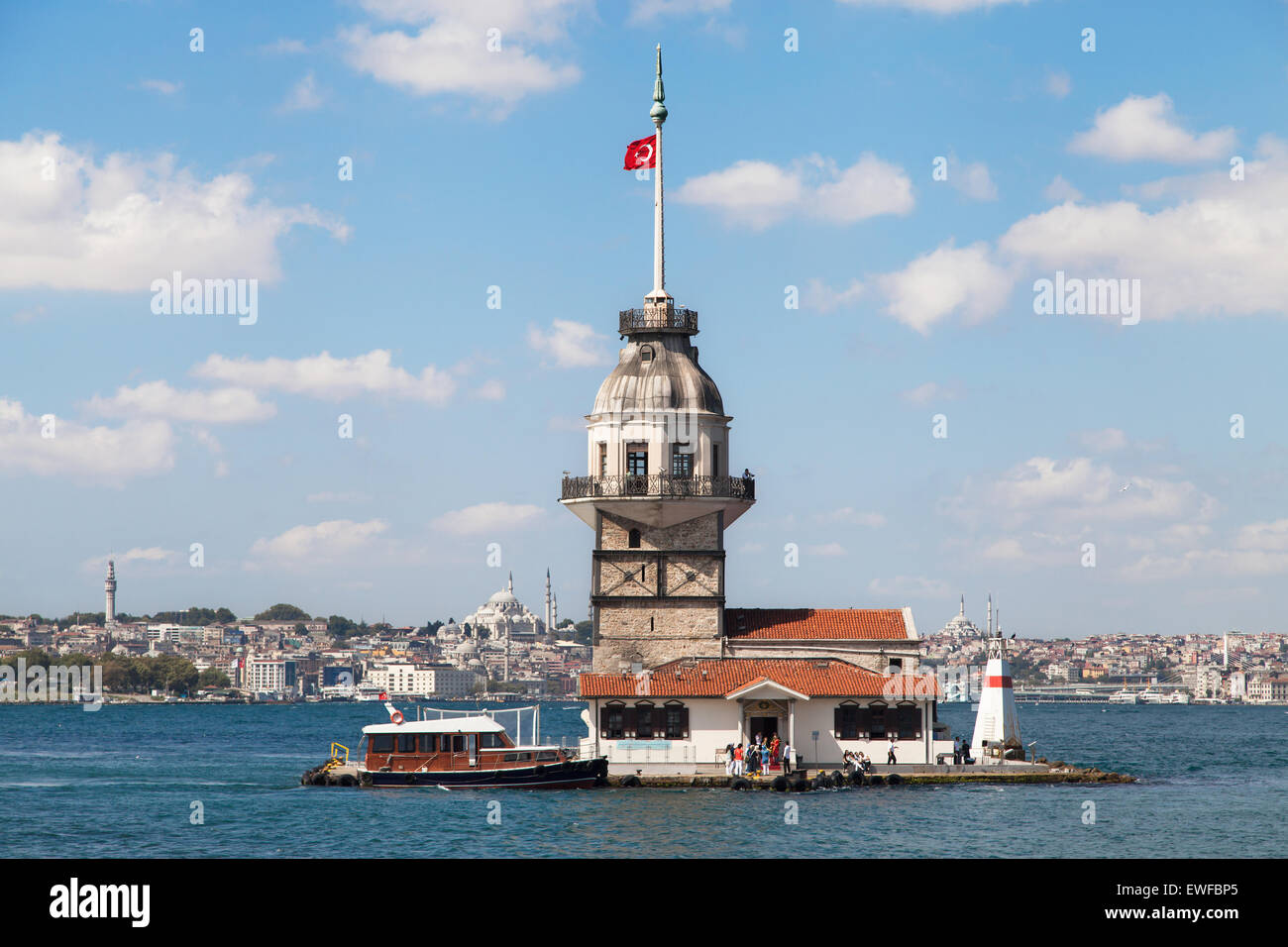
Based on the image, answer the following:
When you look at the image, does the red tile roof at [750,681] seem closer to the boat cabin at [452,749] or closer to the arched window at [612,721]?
the arched window at [612,721]

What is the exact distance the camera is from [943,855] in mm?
34250

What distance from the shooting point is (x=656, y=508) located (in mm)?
53594

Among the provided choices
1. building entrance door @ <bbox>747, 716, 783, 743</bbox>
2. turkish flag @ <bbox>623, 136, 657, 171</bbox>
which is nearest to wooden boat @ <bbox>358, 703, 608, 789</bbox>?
building entrance door @ <bbox>747, 716, 783, 743</bbox>

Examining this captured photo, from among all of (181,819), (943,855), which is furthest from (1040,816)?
(181,819)

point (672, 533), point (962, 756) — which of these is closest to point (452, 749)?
point (672, 533)

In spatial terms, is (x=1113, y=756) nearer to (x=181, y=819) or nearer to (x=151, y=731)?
(x=181, y=819)

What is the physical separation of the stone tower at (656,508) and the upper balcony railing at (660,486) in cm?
3

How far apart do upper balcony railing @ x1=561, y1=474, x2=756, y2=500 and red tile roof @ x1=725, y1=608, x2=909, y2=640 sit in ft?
14.6

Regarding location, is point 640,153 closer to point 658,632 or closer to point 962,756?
point 658,632

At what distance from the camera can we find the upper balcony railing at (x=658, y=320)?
55.5 meters

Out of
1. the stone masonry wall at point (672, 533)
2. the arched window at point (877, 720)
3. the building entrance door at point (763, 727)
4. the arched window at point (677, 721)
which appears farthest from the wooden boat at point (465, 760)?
the arched window at point (877, 720)

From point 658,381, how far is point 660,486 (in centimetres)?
383

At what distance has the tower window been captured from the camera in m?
54.3
